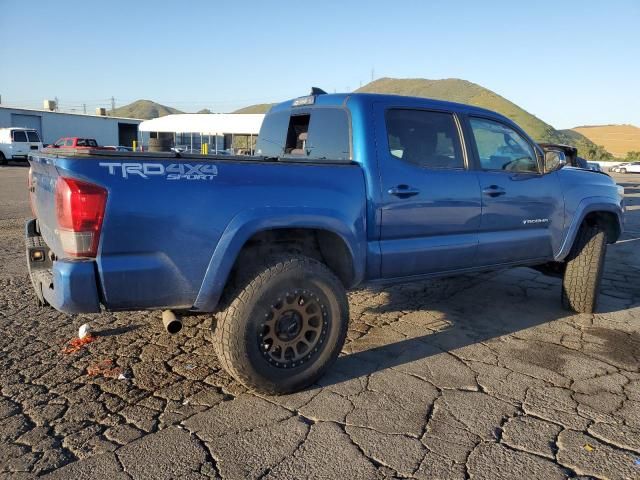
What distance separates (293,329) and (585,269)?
332 centimetres

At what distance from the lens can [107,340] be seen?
13.7 feet

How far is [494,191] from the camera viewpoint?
14.3 feet

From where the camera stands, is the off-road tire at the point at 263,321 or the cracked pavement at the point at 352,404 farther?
the off-road tire at the point at 263,321

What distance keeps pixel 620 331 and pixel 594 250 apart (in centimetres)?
82

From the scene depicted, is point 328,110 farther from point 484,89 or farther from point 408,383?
point 484,89

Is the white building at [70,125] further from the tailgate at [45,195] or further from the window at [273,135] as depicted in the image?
the tailgate at [45,195]

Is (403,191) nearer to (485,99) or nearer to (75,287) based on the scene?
(75,287)

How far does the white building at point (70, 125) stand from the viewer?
39750 mm

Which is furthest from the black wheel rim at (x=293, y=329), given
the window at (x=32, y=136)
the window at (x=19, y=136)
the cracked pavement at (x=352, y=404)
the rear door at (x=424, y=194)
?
the window at (x=32, y=136)

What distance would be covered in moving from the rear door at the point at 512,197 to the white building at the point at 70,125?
42.1 m

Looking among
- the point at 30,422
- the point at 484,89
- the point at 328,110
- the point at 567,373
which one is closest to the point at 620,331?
the point at 567,373

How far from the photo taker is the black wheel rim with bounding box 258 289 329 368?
3.29 m

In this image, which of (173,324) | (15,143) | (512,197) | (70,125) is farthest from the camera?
(70,125)

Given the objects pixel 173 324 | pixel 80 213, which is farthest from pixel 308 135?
pixel 80 213
